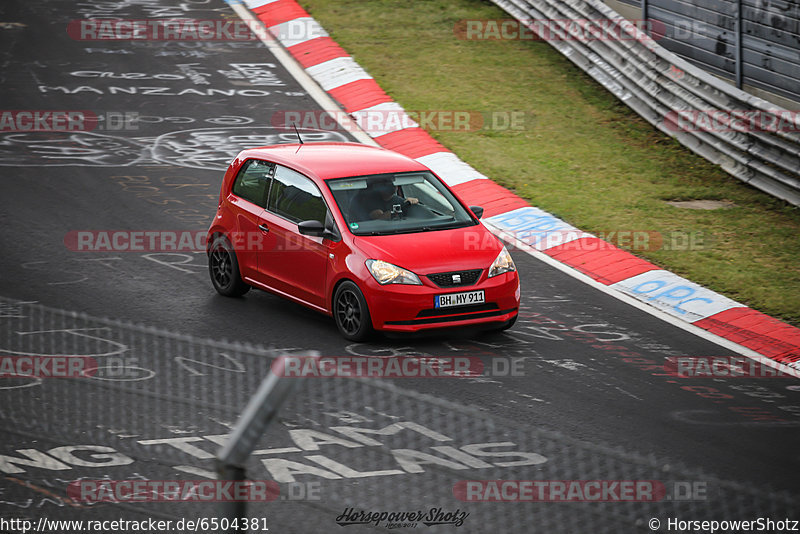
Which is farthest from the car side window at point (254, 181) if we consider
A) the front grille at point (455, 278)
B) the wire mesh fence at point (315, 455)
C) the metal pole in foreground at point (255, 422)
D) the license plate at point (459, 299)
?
the metal pole in foreground at point (255, 422)

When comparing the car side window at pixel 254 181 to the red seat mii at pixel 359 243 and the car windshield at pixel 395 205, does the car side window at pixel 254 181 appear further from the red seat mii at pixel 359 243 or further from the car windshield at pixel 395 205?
the car windshield at pixel 395 205

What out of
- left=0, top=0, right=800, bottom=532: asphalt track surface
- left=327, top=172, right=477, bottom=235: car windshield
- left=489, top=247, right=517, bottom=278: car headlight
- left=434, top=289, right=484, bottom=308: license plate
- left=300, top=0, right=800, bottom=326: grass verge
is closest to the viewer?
left=0, top=0, right=800, bottom=532: asphalt track surface

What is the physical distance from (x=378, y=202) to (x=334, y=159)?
793mm

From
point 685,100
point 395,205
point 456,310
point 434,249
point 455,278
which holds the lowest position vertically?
point 456,310

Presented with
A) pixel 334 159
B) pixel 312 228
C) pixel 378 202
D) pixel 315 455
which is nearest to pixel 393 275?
pixel 312 228

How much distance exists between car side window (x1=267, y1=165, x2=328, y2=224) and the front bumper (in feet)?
4.08

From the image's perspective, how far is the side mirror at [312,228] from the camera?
10.0m

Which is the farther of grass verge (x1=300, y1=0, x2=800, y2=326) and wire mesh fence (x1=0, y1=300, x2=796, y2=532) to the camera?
grass verge (x1=300, y1=0, x2=800, y2=326)

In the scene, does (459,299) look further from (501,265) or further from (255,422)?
(255,422)

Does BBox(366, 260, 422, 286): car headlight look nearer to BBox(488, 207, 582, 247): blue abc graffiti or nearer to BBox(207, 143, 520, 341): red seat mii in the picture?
BBox(207, 143, 520, 341): red seat mii

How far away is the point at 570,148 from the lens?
17.0 meters

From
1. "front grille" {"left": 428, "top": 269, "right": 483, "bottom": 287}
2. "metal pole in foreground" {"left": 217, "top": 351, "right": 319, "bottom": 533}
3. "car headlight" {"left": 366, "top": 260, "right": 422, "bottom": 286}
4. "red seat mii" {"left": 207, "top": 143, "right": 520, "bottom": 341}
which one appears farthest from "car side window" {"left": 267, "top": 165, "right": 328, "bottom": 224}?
"metal pole in foreground" {"left": 217, "top": 351, "right": 319, "bottom": 533}

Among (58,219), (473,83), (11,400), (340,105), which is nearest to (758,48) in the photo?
(473,83)

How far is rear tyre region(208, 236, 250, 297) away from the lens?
11203 millimetres
